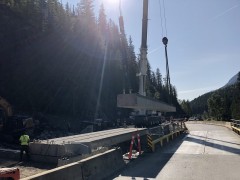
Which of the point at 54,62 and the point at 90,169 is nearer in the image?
the point at 90,169

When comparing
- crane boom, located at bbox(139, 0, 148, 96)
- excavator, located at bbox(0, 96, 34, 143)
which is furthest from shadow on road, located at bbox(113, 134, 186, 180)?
excavator, located at bbox(0, 96, 34, 143)

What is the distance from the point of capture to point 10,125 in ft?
112

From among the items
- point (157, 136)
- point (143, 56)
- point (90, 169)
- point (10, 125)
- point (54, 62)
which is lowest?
point (90, 169)

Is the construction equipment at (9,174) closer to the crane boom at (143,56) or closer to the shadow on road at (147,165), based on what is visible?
the shadow on road at (147,165)

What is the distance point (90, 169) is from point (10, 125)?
25370 millimetres

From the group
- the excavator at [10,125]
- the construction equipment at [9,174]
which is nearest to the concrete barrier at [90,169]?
the construction equipment at [9,174]

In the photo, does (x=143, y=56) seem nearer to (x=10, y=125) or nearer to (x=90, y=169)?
(x=10, y=125)

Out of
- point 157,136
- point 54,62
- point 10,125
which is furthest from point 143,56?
point 54,62

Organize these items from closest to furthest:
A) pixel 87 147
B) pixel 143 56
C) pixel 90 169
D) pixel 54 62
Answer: pixel 90 169 → pixel 87 147 → pixel 143 56 → pixel 54 62

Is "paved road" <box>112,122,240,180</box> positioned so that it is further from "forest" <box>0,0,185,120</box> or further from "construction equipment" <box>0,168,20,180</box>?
"forest" <box>0,0,185,120</box>

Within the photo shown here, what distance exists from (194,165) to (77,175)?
6.22 m

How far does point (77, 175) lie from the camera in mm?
9852

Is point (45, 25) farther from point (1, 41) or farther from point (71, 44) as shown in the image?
point (1, 41)

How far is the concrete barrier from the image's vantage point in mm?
8602
